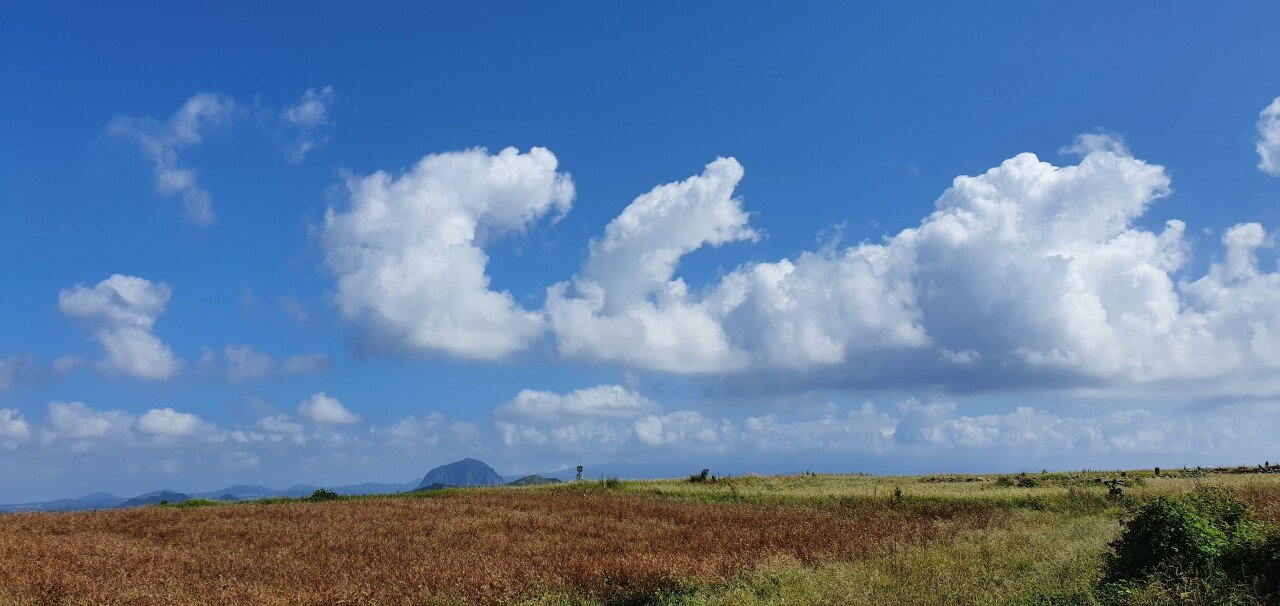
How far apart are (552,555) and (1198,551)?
10.9 metres

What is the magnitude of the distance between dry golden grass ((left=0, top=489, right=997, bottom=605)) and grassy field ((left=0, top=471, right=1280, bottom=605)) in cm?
5

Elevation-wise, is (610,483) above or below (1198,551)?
below

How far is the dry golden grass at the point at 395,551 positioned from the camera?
36.6 feet

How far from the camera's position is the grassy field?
35.6ft

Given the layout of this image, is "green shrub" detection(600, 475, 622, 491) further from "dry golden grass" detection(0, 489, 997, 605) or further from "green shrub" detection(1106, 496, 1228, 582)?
"green shrub" detection(1106, 496, 1228, 582)

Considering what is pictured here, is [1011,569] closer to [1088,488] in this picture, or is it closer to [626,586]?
[626,586]

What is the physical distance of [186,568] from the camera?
44.2 feet

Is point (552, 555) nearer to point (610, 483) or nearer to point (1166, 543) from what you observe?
point (1166, 543)

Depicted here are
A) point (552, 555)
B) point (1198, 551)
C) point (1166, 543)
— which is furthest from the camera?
Result: point (552, 555)

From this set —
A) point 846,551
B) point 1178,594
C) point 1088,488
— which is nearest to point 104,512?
point 846,551

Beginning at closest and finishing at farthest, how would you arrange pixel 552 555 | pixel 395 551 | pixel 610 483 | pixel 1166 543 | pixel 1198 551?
pixel 1198 551
pixel 1166 543
pixel 552 555
pixel 395 551
pixel 610 483

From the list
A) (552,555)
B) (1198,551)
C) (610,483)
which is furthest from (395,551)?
(610,483)

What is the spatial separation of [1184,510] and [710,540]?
933 centimetres

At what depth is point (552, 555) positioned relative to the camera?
14.6 m
